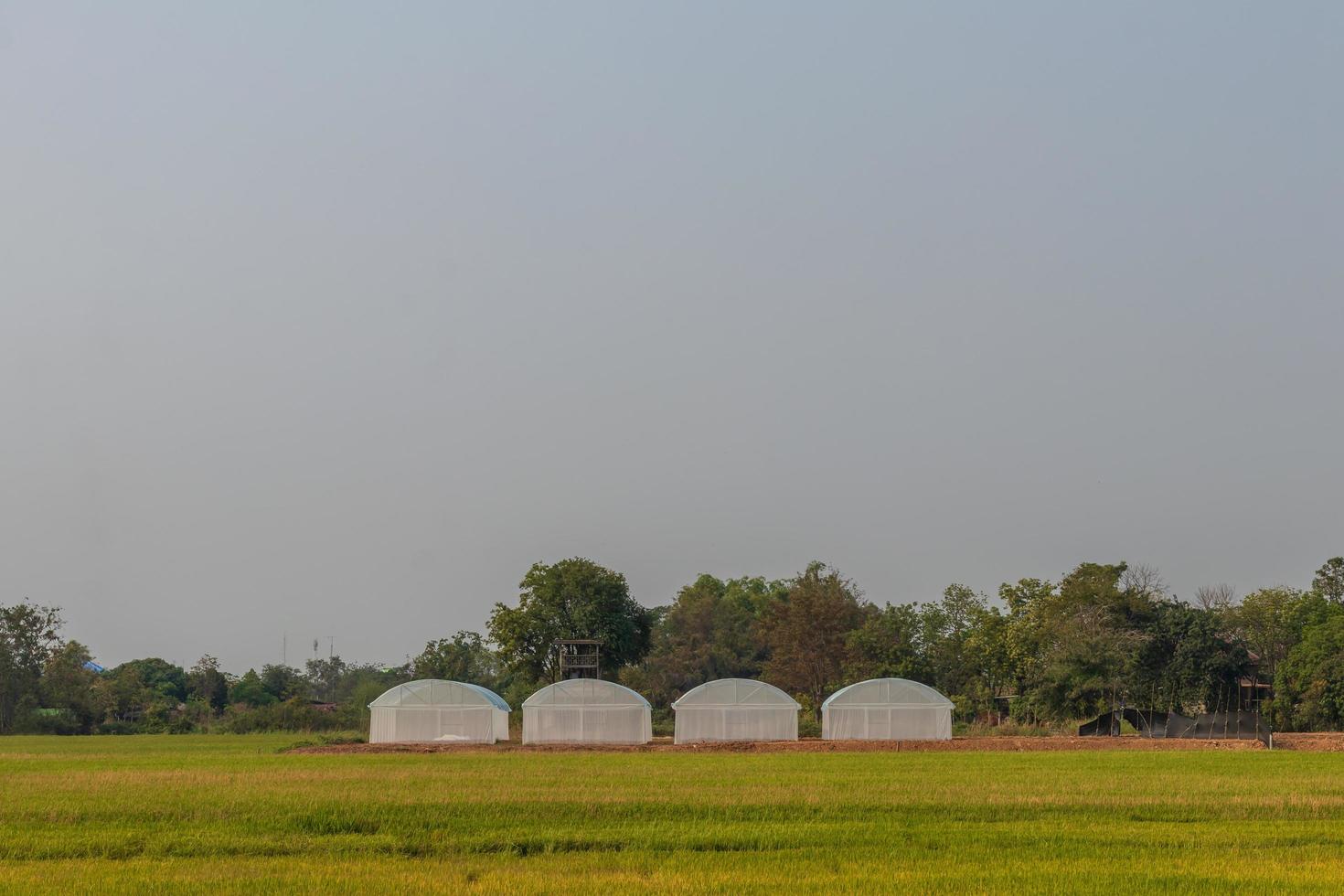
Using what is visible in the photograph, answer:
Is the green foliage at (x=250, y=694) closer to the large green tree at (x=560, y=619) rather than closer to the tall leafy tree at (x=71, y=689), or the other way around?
the tall leafy tree at (x=71, y=689)

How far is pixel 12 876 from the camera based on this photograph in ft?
60.6

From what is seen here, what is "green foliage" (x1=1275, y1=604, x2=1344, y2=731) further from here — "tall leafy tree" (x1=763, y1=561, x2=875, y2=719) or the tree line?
"tall leafy tree" (x1=763, y1=561, x2=875, y2=719)

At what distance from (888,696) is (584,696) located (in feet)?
47.9

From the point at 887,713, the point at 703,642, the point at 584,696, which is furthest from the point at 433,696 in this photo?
the point at 703,642

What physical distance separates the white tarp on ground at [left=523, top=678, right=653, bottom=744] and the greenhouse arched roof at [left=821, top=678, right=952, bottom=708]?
9.23 m

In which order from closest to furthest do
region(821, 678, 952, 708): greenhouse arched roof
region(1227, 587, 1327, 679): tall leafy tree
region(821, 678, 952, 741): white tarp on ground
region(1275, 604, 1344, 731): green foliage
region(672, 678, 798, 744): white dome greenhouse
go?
region(672, 678, 798, 744): white dome greenhouse
region(821, 678, 952, 741): white tarp on ground
region(821, 678, 952, 708): greenhouse arched roof
region(1275, 604, 1344, 731): green foliage
region(1227, 587, 1327, 679): tall leafy tree

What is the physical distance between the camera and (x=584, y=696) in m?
64.1

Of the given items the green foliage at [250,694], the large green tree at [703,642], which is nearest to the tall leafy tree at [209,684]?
the green foliage at [250,694]

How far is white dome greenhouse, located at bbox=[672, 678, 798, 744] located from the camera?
63.7m

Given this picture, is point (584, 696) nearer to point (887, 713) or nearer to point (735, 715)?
point (735, 715)

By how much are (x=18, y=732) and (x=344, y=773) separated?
62185 mm

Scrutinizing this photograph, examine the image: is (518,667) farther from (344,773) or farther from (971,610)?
(344,773)

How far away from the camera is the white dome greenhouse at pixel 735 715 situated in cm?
6372

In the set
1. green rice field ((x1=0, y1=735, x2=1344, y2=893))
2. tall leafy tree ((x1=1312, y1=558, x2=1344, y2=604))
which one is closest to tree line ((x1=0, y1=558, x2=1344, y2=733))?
tall leafy tree ((x1=1312, y1=558, x2=1344, y2=604))
